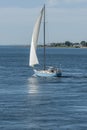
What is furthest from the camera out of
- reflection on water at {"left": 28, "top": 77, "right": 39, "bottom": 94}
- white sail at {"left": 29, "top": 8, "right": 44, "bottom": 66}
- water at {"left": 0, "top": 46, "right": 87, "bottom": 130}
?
white sail at {"left": 29, "top": 8, "right": 44, "bottom": 66}

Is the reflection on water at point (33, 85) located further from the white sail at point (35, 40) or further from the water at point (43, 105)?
the white sail at point (35, 40)

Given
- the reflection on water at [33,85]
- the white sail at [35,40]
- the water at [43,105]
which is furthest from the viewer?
the white sail at [35,40]

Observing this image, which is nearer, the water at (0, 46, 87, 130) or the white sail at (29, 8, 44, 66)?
the water at (0, 46, 87, 130)

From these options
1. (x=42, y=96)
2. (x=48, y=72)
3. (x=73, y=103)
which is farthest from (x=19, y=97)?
(x=48, y=72)

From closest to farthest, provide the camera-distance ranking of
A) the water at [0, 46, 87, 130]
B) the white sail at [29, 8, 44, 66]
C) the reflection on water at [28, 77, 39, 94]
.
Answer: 1. the water at [0, 46, 87, 130]
2. the reflection on water at [28, 77, 39, 94]
3. the white sail at [29, 8, 44, 66]

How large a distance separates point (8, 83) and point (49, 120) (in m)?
43.2

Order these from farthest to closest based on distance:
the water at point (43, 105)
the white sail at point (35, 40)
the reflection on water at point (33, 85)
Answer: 1. the white sail at point (35, 40)
2. the reflection on water at point (33, 85)
3. the water at point (43, 105)

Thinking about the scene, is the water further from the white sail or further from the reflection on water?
the white sail

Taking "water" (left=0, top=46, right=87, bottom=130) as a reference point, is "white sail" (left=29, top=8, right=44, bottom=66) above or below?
above

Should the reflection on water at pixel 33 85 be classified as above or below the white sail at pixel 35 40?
below

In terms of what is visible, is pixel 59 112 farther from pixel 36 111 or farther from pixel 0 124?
pixel 0 124

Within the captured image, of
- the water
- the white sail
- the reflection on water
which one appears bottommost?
the reflection on water

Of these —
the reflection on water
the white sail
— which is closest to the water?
the reflection on water

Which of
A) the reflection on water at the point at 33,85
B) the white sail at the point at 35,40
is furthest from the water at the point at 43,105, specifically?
the white sail at the point at 35,40
